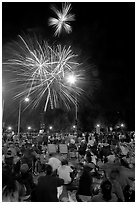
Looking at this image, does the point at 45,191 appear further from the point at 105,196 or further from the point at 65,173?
the point at 65,173

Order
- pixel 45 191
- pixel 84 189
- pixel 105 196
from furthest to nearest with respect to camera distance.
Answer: pixel 84 189 → pixel 45 191 → pixel 105 196

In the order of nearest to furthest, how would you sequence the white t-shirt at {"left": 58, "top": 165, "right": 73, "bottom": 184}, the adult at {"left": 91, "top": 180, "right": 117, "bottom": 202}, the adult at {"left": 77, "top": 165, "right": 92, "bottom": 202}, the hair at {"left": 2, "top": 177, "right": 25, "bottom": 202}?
the adult at {"left": 91, "top": 180, "right": 117, "bottom": 202} → the hair at {"left": 2, "top": 177, "right": 25, "bottom": 202} → the adult at {"left": 77, "top": 165, "right": 92, "bottom": 202} → the white t-shirt at {"left": 58, "top": 165, "right": 73, "bottom": 184}

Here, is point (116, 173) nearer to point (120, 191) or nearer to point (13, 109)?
point (120, 191)

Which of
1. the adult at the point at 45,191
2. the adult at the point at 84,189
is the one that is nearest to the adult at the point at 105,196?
the adult at the point at 45,191

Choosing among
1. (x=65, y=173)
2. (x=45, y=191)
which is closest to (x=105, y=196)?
(x=45, y=191)

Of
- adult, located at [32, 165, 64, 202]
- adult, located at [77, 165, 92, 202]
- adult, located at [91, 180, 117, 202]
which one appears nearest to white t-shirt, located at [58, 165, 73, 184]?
adult, located at [77, 165, 92, 202]

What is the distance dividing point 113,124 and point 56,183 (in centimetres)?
5542

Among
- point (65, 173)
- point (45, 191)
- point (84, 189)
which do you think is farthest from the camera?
point (65, 173)

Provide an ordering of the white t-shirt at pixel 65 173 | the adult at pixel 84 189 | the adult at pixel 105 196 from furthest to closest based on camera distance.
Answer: the white t-shirt at pixel 65 173 → the adult at pixel 84 189 → the adult at pixel 105 196

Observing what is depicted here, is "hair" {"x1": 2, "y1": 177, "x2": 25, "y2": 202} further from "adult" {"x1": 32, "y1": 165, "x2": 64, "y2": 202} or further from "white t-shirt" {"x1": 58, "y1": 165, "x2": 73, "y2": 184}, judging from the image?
"white t-shirt" {"x1": 58, "y1": 165, "x2": 73, "y2": 184}

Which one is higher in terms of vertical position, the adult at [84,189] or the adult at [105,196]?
the adult at [105,196]

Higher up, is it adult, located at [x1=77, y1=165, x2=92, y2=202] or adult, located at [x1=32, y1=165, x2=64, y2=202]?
adult, located at [x1=32, y1=165, x2=64, y2=202]

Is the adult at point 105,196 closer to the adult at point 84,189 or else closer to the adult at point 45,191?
the adult at point 45,191

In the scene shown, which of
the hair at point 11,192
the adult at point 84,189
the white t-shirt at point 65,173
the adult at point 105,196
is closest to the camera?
the adult at point 105,196
